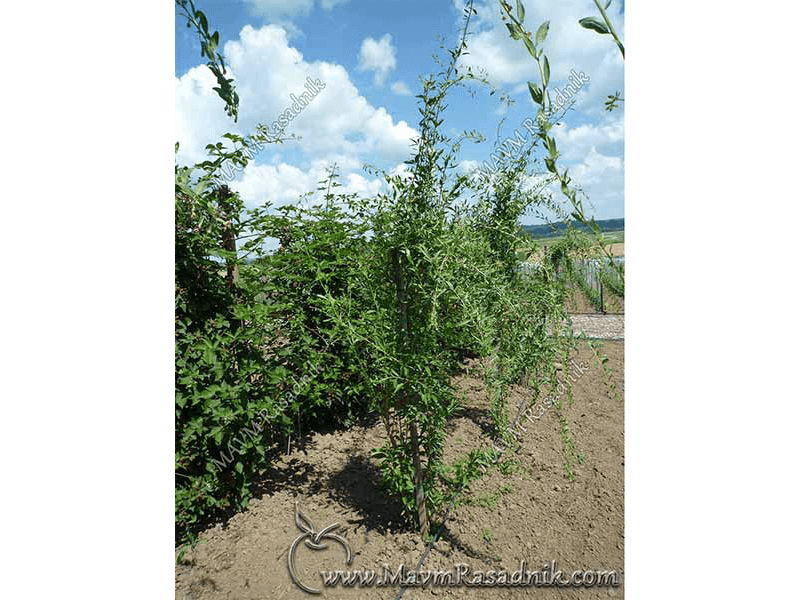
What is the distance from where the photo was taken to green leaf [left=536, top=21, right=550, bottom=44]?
0.62 metres

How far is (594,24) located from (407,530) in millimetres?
3033

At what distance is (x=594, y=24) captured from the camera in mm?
585

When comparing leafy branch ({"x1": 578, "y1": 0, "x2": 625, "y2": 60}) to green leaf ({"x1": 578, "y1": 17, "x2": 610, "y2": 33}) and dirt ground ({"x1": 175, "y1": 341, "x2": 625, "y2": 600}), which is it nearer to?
green leaf ({"x1": 578, "y1": 17, "x2": 610, "y2": 33})

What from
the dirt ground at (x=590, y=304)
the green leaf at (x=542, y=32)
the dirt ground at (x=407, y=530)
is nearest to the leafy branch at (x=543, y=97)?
the green leaf at (x=542, y=32)

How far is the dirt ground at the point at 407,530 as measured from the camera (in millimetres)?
2553

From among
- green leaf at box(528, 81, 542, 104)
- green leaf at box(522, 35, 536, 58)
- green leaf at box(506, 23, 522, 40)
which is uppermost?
green leaf at box(506, 23, 522, 40)

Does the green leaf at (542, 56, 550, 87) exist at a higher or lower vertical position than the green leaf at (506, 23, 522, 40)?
lower

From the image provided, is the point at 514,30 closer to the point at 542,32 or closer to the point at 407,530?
the point at 542,32

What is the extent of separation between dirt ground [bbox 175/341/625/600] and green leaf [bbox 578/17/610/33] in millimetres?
2088
